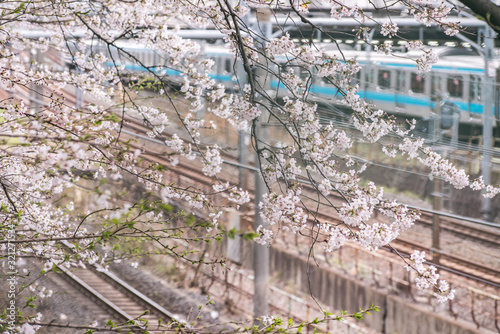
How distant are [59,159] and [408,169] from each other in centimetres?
701

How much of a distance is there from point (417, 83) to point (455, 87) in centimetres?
71

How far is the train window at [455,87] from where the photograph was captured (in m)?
6.59

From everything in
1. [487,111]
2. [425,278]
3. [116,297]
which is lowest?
[116,297]

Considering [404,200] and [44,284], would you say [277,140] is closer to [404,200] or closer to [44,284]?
[404,200]

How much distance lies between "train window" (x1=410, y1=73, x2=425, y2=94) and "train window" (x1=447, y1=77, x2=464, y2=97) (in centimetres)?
43

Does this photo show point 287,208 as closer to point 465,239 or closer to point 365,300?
point 365,300

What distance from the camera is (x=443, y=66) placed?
6.99 m

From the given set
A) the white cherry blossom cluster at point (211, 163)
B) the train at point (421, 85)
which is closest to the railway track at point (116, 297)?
the train at point (421, 85)

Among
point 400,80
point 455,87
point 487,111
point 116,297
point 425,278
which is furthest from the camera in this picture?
point 400,80

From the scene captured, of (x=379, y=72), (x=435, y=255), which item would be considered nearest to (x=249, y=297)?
(x=435, y=255)

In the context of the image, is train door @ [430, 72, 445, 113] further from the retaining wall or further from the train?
the retaining wall

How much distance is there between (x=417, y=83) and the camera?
7312 mm

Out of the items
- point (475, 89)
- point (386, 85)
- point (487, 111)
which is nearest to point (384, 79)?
point (386, 85)

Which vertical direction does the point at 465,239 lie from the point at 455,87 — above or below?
below
